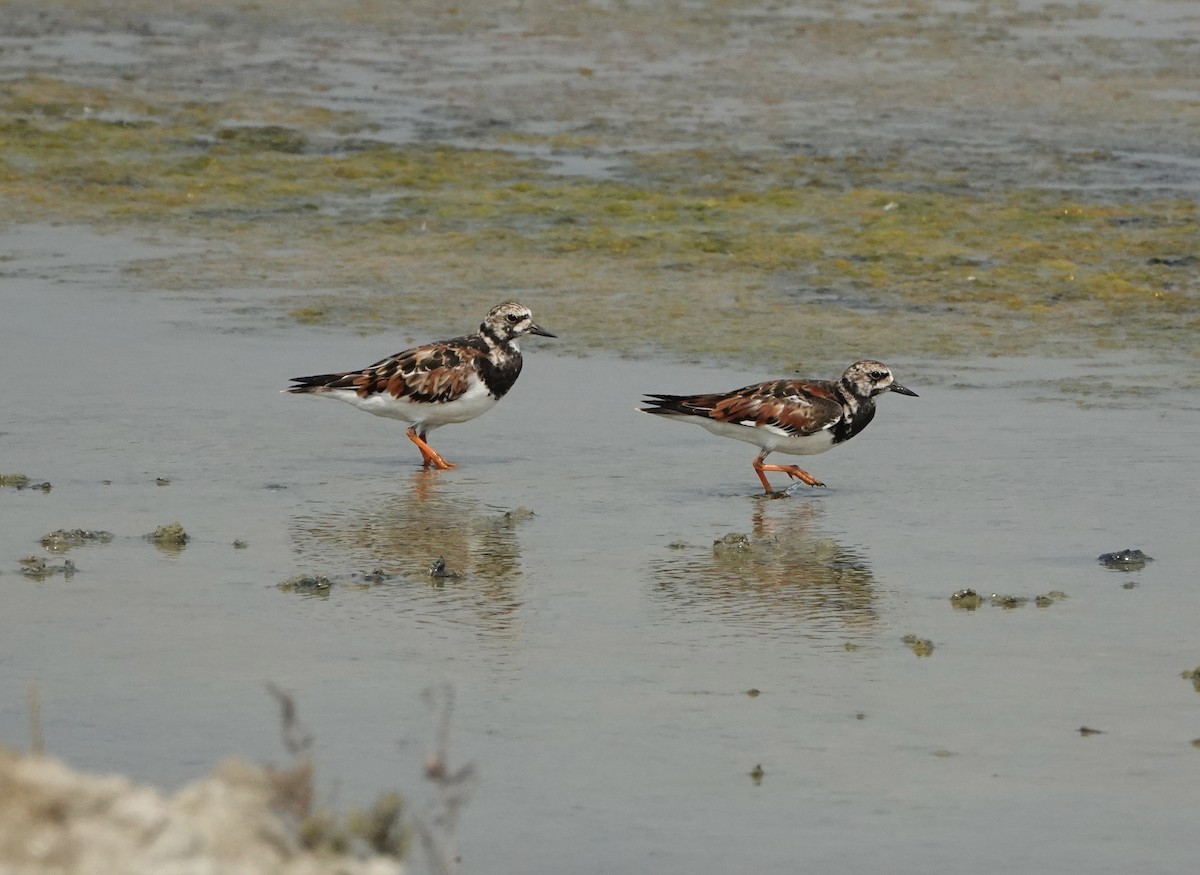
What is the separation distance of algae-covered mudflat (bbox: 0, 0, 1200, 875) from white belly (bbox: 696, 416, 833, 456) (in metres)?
0.30

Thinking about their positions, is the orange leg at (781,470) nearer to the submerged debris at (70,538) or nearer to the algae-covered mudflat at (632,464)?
the algae-covered mudflat at (632,464)

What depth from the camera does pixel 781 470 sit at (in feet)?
43.6

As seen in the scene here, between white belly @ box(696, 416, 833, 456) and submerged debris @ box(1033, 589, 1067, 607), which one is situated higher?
submerged debris @ box(1033, 589, 1067, 607)

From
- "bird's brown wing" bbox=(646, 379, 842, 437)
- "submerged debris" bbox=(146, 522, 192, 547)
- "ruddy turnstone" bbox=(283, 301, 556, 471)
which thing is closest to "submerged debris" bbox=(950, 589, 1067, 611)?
"bird's brown wing" bbox=(646, 379, 842, 437)

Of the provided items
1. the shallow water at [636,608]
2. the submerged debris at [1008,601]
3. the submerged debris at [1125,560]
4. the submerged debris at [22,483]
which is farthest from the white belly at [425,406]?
the submerged debris at [1008,601]

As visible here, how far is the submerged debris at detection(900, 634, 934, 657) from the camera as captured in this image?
945cm

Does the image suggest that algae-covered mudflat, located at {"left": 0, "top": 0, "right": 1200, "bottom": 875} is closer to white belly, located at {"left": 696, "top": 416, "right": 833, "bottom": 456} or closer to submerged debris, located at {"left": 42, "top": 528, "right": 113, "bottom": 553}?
submerged debris, located at {"left": 42, "top": 528, "right": 113, "bottom": 553}

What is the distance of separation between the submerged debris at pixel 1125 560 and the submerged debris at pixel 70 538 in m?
5.08

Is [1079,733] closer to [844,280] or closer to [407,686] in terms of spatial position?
[407,686]

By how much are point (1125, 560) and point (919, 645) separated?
1.84m

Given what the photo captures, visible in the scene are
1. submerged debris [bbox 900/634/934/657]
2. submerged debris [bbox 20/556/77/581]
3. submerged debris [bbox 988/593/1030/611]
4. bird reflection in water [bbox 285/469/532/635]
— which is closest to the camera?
submerged debris [bbox 900/634/934/657]

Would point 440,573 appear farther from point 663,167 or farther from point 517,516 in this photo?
point 663,167

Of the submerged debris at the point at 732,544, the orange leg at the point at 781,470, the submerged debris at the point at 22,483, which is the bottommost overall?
the orange leg at the point at 781,470

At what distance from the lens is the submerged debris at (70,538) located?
36.0 ft
